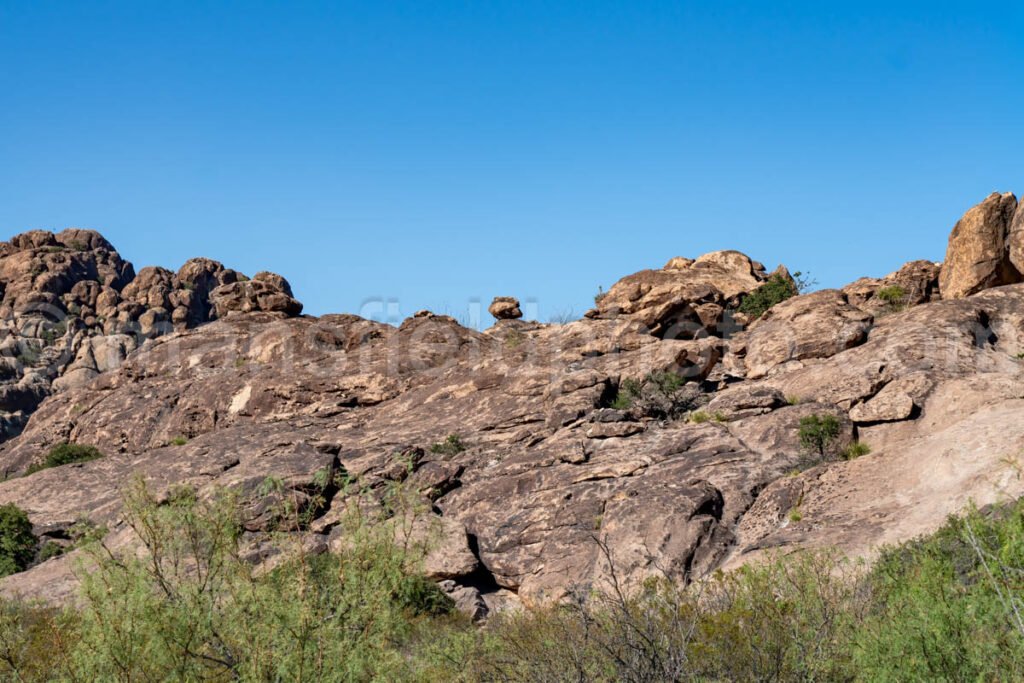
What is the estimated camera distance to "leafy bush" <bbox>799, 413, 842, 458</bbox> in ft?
82.3

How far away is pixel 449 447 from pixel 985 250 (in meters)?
21.9

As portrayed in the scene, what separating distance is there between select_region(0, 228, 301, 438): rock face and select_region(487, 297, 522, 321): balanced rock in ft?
143

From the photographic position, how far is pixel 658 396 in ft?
101

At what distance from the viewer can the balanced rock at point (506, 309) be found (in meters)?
45.5

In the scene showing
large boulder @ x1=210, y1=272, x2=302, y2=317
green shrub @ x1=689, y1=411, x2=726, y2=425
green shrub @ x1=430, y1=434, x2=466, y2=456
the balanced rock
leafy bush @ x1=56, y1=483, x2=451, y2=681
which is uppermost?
large boulder @ x1=210, y1=272, x2=302, y2=317

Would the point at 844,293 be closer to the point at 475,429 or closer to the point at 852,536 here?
the point at 475,429

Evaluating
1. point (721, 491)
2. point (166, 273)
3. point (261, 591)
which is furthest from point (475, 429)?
point (166, 273)

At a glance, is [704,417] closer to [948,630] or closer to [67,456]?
[948,630]

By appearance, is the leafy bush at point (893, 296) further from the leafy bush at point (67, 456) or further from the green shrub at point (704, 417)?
the leafy bush at point (67, 456)

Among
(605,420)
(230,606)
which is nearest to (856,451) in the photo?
(605,420)

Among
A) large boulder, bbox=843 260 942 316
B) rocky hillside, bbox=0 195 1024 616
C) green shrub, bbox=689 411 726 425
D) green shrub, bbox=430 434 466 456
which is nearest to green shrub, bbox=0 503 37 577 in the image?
rocky hillside, bbox=0 195 1024 616

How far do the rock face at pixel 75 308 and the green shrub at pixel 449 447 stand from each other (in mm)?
55217

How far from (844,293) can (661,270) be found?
9214 mm

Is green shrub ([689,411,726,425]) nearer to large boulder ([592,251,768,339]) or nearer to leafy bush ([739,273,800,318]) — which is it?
large boulder ([592,251,768,339])
